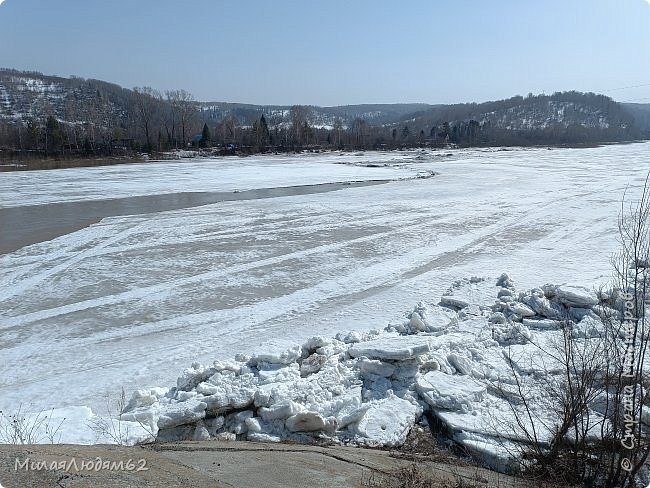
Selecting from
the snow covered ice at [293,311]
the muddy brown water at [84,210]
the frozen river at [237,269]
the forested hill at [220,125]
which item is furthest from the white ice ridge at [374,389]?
the forested hill at [220,125]

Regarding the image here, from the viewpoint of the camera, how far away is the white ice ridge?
5543mm

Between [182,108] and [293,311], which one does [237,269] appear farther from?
[182,108]

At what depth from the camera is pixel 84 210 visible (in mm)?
21109

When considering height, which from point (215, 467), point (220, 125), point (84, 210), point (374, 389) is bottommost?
point (374, 389)

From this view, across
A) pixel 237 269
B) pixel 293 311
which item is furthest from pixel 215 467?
pixel 237 269

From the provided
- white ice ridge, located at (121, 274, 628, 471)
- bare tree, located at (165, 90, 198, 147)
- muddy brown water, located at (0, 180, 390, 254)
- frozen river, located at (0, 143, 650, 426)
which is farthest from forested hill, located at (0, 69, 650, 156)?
white ice ridge, located at (121, 274, 628, 471)

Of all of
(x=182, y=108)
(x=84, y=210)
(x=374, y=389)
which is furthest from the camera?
(x=182, y=108)

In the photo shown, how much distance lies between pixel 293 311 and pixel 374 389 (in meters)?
3.68

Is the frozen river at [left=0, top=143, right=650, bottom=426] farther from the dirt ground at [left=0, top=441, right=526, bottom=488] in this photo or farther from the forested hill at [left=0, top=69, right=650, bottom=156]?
the forested hill at [left=0, top=69, right=650, bottom=156]

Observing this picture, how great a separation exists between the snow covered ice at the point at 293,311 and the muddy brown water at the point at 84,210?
3.76 feet

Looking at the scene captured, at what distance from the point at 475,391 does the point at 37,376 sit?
6.37 m

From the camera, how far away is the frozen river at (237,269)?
802 centimetres

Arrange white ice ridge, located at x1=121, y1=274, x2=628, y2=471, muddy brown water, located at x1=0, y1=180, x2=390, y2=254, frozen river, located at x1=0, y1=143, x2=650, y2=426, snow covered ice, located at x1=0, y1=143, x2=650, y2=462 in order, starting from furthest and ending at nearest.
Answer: muddy brown water, located at x1=0, y1=180, x2=390, y2=254, frozen river, located at x1=0, y1=143, x2=650, y2=426, snow covered ice, located at x1=0, y1=143, x2=650, y2=462, white ice ridge, located at x1=121, y1=274, x2=628, y2=471

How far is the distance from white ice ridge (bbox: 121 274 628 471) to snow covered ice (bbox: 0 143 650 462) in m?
0.03
